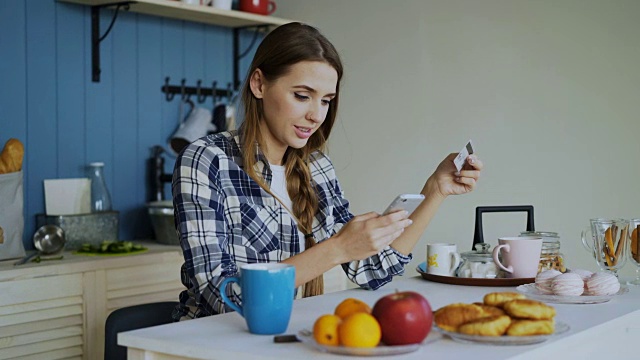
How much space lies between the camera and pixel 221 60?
404 centimetres

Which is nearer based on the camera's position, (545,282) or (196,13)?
(545,282)

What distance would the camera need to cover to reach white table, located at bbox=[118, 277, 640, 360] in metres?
1.34

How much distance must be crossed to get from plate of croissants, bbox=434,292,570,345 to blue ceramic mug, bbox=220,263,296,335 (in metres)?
0.25

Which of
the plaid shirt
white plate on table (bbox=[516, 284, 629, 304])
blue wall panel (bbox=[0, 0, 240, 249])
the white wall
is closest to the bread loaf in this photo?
blue wall panel (bbox=[0, 0, 240, 249])

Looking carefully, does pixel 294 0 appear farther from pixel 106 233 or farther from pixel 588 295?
pixel 588 295

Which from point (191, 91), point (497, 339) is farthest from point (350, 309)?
point (191, 91)

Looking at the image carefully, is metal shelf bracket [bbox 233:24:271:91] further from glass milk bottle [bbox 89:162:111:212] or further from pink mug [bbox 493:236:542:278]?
pink mug [bbox 493:236:542:278]

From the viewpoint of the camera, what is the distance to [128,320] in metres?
2.11

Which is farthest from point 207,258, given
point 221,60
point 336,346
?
point 221,60

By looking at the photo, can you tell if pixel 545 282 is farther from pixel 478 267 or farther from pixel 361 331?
pixel 361 331

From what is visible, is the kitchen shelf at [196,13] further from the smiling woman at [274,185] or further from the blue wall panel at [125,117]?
the smiling woman at [274,185]

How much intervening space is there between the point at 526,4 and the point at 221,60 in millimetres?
1418

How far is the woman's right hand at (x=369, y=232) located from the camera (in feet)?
5.82

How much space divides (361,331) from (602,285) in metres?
0.73
